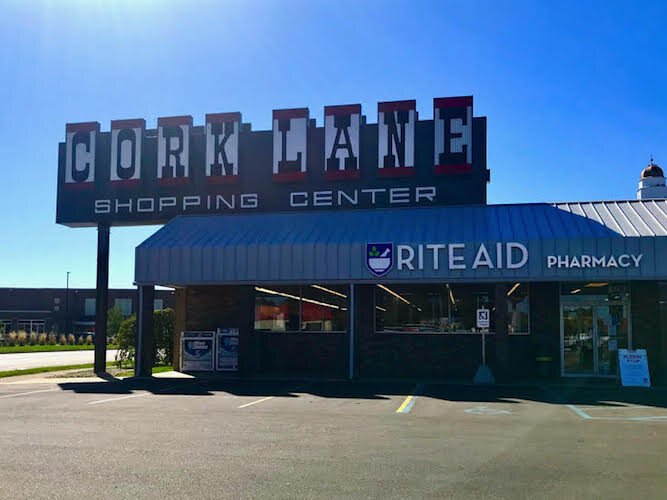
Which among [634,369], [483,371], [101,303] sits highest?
[101,303]

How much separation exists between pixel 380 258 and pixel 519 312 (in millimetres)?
4966

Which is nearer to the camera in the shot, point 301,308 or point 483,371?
point 483,371

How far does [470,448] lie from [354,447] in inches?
61.8

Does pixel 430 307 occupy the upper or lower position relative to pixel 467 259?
lower

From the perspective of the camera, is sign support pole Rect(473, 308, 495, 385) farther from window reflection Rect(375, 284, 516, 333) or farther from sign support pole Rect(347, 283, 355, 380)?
sign support pole Rect(347, 283, 355, 380)

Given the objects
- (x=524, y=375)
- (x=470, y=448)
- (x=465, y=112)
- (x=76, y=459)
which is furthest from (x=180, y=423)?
(x=465, y=112)

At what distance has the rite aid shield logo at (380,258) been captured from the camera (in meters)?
19.5

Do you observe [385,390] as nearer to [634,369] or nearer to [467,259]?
[467,259]

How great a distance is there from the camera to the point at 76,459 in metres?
8.66

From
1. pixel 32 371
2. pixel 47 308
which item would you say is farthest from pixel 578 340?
pixel 47 308

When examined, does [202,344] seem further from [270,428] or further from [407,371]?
[270,428]

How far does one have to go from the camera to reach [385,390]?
17.3m

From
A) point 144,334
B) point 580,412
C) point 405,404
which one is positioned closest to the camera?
point 580,412

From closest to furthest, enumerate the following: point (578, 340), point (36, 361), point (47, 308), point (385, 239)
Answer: point (385, 239) < point (578, 340) < point (36, 361) < point (47, 308)
